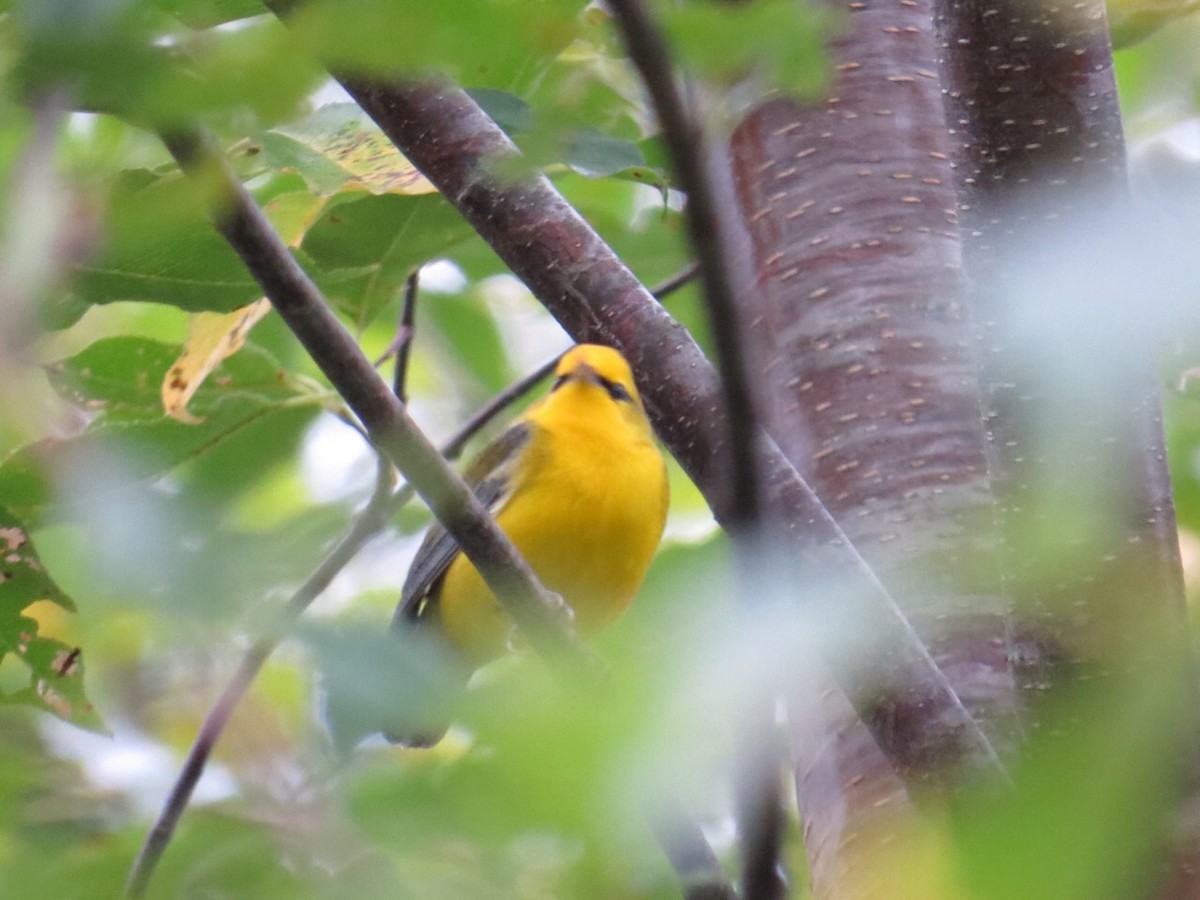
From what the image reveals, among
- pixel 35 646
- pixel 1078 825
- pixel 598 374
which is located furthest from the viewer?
pixel 598 374

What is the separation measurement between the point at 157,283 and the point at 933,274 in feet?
4.39

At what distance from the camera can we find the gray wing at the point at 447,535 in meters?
3.78

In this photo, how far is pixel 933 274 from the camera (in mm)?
2561

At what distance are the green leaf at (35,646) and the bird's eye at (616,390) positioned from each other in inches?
87.7

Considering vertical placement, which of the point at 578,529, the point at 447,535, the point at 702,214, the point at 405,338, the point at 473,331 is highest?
the point at 702,214

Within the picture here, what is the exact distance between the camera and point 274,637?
71 cm

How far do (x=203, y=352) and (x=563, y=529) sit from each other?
4.91 ft

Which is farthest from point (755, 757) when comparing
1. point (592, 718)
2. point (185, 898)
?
point (185, 898)

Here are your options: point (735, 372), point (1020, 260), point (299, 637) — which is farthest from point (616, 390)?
point (299, 637)

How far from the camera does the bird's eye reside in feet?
13.8

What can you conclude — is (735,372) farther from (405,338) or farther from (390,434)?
(405,338)

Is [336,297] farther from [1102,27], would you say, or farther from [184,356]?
[1102,27]

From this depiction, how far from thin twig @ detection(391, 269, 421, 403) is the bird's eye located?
4.43ft

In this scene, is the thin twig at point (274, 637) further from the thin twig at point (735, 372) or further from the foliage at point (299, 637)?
the thin twig at point (735, 372)
